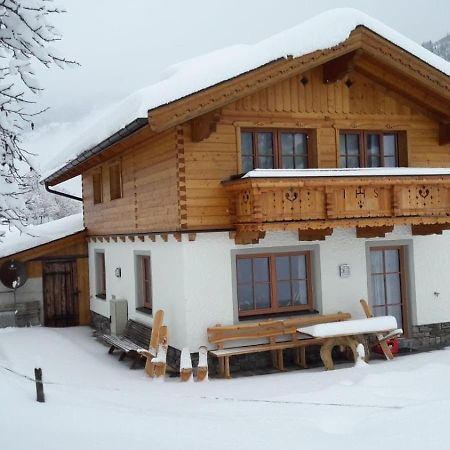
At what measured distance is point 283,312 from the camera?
40.4 ft

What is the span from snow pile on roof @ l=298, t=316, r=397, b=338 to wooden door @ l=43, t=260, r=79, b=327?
9.59m

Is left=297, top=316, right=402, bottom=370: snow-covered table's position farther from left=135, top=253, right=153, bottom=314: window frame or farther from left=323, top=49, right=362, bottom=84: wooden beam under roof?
left=323, top=49, right=362, bottom=84: wooden beam under roof

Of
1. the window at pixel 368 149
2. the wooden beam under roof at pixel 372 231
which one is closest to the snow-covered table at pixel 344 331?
the wooden beam under roof at pixel 372 231

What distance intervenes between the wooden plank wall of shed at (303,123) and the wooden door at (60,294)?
864 centimetres

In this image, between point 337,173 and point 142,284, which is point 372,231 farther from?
point 142,284

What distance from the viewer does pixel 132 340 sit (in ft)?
45.4

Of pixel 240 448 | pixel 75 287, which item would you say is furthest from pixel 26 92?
pixel 75 287

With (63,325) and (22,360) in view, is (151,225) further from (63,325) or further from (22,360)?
(63,325)

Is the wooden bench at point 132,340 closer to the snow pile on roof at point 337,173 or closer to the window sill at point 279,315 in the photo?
the window sill at point 279,315

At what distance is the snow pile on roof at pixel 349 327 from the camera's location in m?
11.2

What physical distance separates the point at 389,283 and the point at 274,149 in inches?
168

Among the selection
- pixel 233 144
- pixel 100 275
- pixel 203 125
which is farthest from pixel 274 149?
pixel 100 275

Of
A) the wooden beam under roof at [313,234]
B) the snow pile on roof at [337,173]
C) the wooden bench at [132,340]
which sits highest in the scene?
the snow pile on roof at [337,173]

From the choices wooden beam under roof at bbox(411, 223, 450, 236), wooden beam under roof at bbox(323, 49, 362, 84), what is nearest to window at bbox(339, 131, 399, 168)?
wooden beam under roof at bbox(323, 49, 362, 84)
